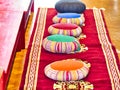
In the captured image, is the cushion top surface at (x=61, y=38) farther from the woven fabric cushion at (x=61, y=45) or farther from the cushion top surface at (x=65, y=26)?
the cushion top surface at (x=65, y=26)

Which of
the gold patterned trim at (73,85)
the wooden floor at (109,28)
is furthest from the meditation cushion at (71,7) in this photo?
the gold patterned trim at (73,85)

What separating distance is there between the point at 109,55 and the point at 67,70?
70 centimetres

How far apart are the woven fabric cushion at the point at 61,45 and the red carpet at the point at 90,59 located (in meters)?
0.05

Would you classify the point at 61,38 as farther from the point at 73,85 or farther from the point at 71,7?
the point at 71,7

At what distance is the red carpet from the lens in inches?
98.7

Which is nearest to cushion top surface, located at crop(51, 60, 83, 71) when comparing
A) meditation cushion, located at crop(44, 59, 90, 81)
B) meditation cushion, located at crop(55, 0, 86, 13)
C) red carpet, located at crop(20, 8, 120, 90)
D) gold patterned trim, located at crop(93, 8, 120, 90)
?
meditation cushion, located at crop(44, 59, 90, 81)

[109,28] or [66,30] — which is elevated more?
[66,30]

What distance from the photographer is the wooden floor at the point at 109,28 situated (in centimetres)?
299

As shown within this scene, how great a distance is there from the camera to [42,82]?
2520 millimetres

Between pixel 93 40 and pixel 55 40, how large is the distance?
56 cm

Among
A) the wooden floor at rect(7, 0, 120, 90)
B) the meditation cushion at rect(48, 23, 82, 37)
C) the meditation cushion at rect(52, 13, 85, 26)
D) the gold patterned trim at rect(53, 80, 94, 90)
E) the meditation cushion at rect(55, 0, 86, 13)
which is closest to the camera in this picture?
the gold patterned trim at rect(53, 80, 94, 90)

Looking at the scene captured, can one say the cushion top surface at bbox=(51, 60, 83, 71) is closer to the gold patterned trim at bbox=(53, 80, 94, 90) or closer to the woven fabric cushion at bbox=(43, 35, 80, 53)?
the gold patterned trim at bbox=(53, 80, 94, 90)

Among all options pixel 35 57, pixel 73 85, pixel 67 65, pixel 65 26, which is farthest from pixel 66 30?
pixel 73 85

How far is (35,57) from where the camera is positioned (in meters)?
2.99
